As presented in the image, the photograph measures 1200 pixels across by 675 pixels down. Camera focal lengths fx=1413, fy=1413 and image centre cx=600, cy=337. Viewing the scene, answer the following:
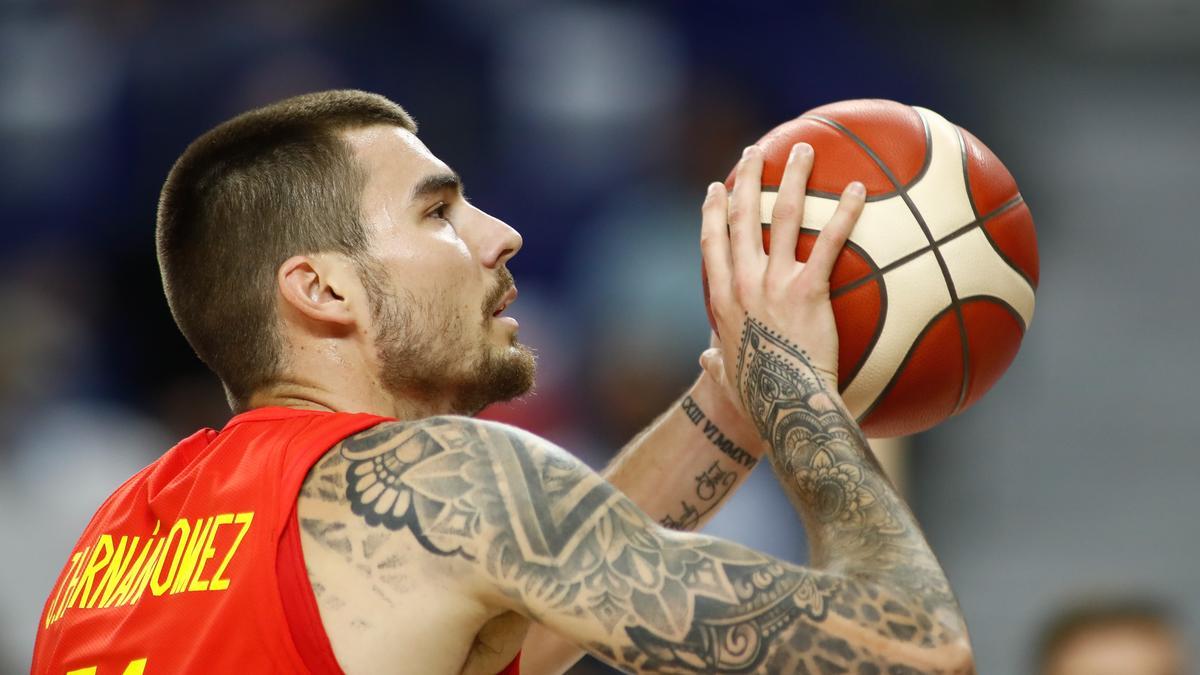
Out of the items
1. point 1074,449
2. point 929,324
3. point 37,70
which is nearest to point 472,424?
point 929,324

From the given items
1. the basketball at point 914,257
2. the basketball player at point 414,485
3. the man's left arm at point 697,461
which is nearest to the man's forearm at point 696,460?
the man's left arm at point 697,461

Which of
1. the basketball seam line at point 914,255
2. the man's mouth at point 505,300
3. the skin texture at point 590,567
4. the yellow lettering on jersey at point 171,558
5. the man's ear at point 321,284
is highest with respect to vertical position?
the basketball seam line at point 914,255

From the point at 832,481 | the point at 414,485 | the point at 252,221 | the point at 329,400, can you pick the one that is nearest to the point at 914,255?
the point at 832,481

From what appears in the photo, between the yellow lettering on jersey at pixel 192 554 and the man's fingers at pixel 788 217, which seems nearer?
the yellow lettering on jersey at pixel 192 554

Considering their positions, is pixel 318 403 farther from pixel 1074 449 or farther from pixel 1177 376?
pixel 1177 376

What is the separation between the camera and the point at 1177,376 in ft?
26.5

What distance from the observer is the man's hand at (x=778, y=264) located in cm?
279

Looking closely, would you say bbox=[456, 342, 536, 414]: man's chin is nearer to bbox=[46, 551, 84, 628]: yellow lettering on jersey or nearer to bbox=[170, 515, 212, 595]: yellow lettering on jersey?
bbox=[170, 515, 212, 595]: yellow lettering on jersey

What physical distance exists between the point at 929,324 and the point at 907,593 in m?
0.69

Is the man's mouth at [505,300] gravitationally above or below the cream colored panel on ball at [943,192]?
below

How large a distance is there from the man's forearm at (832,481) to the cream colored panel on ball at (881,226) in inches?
10.2

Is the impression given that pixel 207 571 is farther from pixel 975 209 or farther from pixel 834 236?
pixel 975 209

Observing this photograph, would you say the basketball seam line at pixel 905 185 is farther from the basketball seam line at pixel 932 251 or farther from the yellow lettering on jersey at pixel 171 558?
the yellow lettering on jersey at pixel 171 558

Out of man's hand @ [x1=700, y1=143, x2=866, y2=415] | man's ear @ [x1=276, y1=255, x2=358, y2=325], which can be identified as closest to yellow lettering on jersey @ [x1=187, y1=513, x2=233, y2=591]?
man's ear @ [x1=276, y1=255, x2=358, y2=325]
